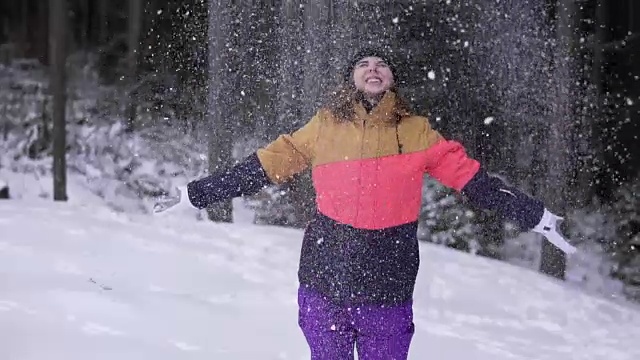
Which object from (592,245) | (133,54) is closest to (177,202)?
(592,245)

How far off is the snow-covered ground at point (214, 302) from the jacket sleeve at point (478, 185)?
156 centimetres

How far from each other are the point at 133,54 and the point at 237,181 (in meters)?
9.56

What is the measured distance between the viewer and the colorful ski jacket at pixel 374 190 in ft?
8.04

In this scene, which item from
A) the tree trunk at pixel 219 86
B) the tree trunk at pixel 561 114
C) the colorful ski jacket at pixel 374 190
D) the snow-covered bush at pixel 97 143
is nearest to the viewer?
the colorful ski jacket at pixel 374 190

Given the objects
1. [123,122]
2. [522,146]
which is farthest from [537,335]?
[123,122]

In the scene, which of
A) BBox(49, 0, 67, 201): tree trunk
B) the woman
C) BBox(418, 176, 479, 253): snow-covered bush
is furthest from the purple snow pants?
BBox(49, 0, 67, 201): tree trunk

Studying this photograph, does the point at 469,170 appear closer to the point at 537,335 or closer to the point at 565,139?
the point at 537,335

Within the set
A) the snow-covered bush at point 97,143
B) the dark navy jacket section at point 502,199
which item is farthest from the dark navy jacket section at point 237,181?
the snow-covered bush at point 97,143

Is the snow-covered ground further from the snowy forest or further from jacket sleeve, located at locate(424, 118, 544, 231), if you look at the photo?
the snowy forest

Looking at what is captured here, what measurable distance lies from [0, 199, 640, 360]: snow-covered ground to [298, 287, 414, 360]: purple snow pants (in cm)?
116

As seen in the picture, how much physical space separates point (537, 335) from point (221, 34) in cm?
468

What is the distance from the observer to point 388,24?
8.11 metres

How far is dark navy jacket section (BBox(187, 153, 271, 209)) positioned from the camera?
100.0 inches

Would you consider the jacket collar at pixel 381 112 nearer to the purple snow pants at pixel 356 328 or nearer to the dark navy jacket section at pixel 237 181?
the dark navy jacket section at pixel 237 181
